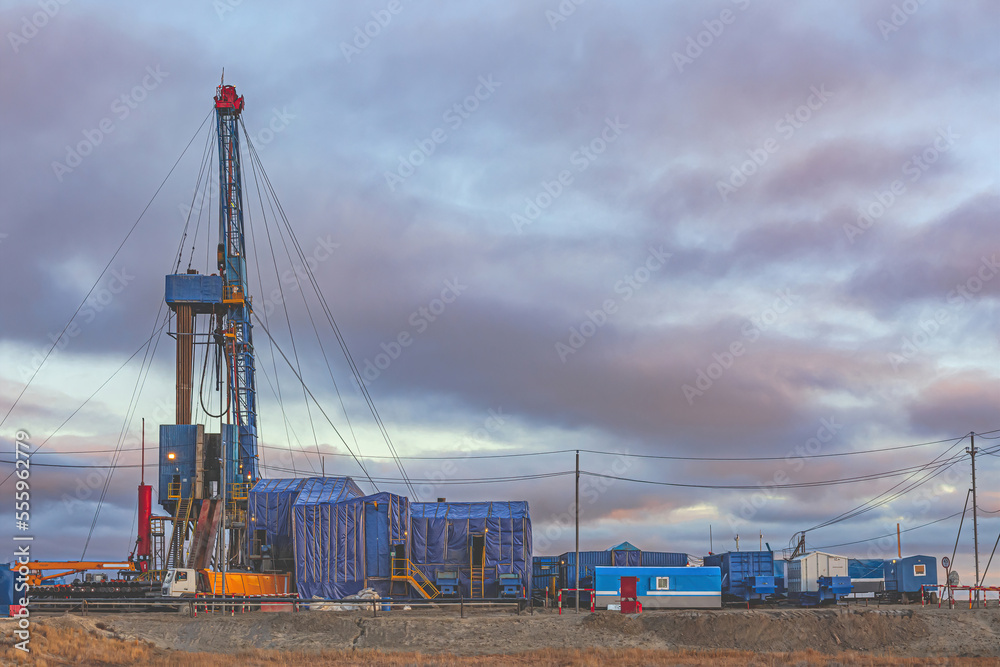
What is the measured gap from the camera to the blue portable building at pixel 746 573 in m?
56.3

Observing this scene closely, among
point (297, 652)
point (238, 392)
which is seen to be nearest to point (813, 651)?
point (297, 652)

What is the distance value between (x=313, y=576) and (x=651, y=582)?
17777 millimetres

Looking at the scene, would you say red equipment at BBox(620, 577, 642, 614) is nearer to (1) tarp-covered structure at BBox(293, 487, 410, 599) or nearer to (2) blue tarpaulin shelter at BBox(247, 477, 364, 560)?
(1) tarp-covered structure at BBox(293, 487, 410, 599)

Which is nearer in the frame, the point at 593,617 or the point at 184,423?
the point at 593,617

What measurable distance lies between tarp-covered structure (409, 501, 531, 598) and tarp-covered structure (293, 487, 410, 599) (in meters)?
1.42

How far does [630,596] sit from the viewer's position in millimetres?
51062

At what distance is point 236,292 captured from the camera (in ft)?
219

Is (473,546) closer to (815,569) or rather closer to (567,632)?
(567,632)

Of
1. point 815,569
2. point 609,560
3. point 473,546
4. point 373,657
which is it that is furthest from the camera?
point 609,560

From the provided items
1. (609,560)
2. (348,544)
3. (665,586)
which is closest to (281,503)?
(348,544)

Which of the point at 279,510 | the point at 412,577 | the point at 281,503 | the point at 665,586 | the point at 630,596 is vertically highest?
the point at 281,503

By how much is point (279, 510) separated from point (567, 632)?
22495 mm

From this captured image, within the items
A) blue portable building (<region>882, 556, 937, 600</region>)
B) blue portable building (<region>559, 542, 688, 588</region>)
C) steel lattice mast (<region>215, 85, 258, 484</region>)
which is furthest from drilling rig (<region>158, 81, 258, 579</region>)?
blue portable building (<region>882, 556, 937, 600</region>)

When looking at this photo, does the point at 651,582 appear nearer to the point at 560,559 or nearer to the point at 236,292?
the point at 560,559
